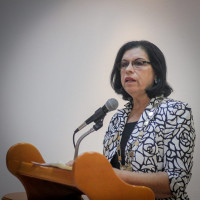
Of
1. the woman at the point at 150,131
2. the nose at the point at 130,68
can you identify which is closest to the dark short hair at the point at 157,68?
the woman at the point at 150,131

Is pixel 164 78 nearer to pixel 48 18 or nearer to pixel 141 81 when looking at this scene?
pixel 141 81

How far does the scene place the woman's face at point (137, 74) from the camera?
2.01 meters

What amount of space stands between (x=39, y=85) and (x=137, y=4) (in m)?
1.17

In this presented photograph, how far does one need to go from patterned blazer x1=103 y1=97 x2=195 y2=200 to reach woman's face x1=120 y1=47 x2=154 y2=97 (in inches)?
7.9

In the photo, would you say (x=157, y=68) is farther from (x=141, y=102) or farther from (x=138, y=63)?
(x=141, y=102)

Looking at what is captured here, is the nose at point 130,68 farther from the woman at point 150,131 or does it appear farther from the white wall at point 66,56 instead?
the white wall at point 66,56

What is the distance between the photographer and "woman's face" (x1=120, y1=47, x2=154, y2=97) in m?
2.01

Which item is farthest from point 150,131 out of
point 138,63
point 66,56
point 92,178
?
point 66,56

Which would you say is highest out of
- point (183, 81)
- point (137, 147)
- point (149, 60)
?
point (149, 60)

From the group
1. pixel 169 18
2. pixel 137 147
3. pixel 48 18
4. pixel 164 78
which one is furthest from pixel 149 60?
pixel 48 18

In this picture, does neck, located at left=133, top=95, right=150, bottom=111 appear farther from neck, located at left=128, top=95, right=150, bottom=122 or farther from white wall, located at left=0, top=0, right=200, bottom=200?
white wall, located at left=0, top=0, right=200, bottom=200

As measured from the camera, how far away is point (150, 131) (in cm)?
176

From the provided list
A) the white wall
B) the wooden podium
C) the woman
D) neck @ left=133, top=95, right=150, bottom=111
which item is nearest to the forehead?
the woman

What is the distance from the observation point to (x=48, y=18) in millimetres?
3062
